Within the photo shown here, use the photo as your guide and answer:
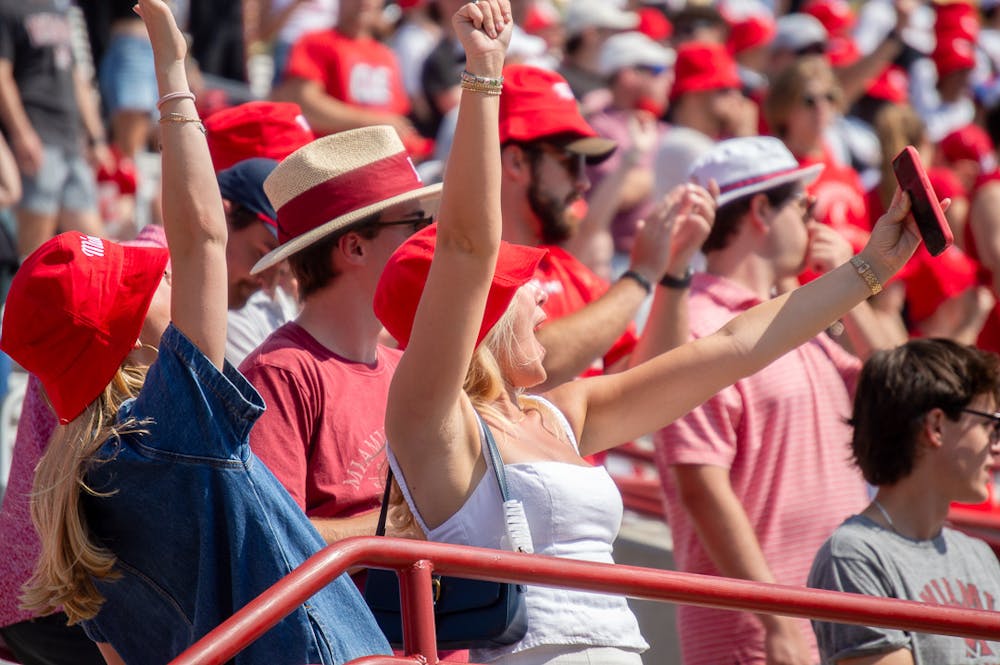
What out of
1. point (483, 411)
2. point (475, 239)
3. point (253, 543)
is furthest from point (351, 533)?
point (475, 239)

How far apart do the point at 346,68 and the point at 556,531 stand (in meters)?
5.89

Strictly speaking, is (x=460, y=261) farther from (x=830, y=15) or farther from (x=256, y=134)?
(x=830, y=15)

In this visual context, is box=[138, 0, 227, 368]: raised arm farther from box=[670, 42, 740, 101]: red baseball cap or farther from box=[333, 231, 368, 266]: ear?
box=[670, 42, 740, 101]: red baseball cap

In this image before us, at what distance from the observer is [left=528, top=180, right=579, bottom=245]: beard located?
→ 4594 mm

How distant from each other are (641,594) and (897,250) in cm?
116

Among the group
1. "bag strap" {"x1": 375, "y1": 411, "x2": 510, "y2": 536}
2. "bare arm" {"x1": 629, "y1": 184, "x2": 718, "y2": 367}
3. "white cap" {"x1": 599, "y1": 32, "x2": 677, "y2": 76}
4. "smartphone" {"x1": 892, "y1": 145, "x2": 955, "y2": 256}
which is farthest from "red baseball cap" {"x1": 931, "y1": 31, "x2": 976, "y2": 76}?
"bag strap" {"x1": 375, "y1": 411, "x2": 510, "y2": 536}

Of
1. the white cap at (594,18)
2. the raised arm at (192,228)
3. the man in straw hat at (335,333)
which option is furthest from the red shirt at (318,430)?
the white cap at (594,18)

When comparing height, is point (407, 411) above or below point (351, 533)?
above

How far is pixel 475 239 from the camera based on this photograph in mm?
2480

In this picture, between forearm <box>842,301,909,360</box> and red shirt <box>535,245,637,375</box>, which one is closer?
red shirt <box>535,245,637,375</box>

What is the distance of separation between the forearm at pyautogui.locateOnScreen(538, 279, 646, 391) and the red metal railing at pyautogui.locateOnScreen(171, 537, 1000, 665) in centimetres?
118

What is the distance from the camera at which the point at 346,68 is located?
8.27 meters

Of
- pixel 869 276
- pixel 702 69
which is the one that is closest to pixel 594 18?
pixel 702 69

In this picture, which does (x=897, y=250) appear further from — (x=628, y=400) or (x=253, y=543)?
(x=253, y=543)
